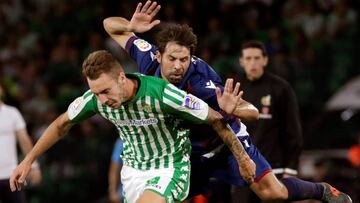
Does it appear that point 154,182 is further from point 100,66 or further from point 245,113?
point 100,66

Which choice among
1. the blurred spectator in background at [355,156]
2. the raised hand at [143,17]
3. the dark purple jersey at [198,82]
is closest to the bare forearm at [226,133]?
the dark purple jersey at [198,82]

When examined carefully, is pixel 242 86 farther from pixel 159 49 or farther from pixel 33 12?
pixel 33 12

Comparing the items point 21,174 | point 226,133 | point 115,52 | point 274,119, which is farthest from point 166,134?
point 115,52

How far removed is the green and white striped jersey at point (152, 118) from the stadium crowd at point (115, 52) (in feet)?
15.9

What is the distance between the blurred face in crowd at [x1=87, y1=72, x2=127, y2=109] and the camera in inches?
249

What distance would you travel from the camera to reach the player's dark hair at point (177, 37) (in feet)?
22.3

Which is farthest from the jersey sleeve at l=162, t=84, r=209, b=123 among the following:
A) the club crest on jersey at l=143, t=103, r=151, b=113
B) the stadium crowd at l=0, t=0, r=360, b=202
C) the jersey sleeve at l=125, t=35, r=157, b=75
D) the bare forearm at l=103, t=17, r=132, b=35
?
the stadium crowd at l=0, t=0, r=360, b=202

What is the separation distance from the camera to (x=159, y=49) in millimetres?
6938

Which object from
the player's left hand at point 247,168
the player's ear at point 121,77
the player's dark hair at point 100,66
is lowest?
the player's left hand at point 247,168

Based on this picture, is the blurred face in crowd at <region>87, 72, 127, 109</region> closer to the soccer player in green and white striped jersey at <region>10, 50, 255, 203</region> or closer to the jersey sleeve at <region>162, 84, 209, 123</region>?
the soccer player in green and white striped jersey at <region>10, 50, 255, 203</region>

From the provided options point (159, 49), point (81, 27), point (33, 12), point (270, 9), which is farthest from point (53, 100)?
point (159, 49)

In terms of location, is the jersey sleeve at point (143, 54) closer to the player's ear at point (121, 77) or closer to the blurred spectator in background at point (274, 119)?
the player's ear at point (121, 77)

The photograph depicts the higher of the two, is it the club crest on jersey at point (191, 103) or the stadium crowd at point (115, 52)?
the club crest on jersey at point (191, 103)

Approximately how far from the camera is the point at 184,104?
21.4 feet
